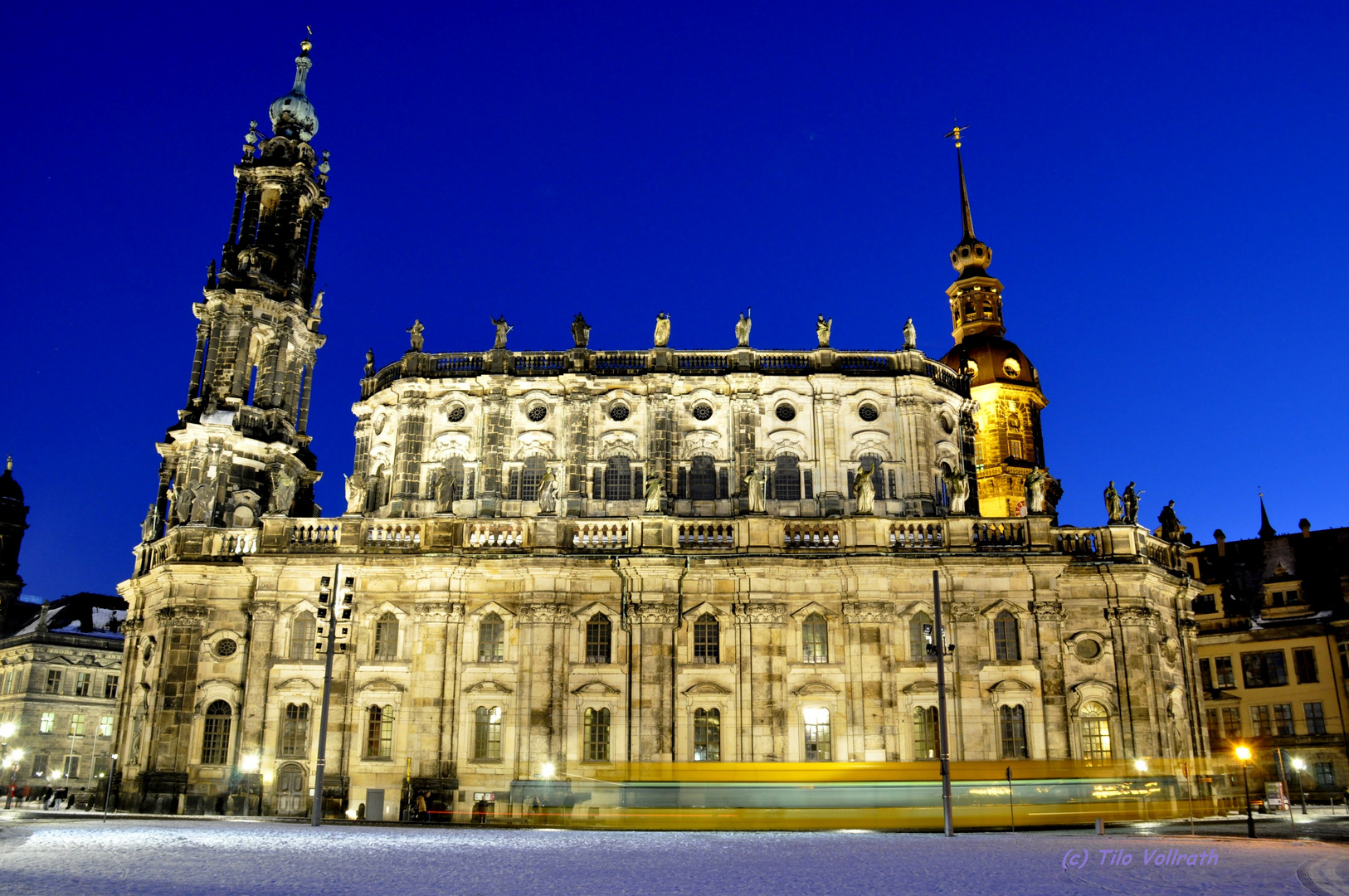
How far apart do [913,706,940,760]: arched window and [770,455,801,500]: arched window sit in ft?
36.0

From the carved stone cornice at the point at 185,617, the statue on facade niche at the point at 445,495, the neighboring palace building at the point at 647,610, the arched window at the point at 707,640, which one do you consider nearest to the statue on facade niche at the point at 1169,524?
the neighboring palace building at the point at 647,610

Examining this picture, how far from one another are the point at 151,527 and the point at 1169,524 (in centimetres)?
4593

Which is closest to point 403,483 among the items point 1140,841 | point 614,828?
point 614,828

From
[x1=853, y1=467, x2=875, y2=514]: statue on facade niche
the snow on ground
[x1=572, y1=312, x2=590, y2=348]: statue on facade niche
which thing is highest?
[x1=572, y1=312, x2=590, y2=348]: statue on facade niche

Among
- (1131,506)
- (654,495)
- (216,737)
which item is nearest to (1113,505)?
(1131,506)

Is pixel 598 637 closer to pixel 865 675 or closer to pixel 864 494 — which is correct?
pixel 865 675

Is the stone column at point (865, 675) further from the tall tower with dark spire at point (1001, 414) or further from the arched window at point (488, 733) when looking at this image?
the tall tower with dark spire at point (1001, 414)

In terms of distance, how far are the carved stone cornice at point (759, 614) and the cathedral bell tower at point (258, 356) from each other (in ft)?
63.6

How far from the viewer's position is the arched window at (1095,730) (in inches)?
1672

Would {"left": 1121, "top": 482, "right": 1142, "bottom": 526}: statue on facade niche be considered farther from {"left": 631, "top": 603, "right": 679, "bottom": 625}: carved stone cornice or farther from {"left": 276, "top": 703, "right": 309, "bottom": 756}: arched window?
{"left": 276, "top": 703, "right": 309, "bottom": 756}: arched window

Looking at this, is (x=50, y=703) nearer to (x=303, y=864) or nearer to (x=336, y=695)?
(x=336, y=695)

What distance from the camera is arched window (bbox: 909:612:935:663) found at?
139 ft

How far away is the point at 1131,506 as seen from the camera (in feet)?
148

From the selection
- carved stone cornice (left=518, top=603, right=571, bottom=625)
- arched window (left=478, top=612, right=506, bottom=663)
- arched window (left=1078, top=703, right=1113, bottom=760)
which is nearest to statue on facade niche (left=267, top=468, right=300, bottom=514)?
arched window (left=478, top=612, right=506, bottom=663)
